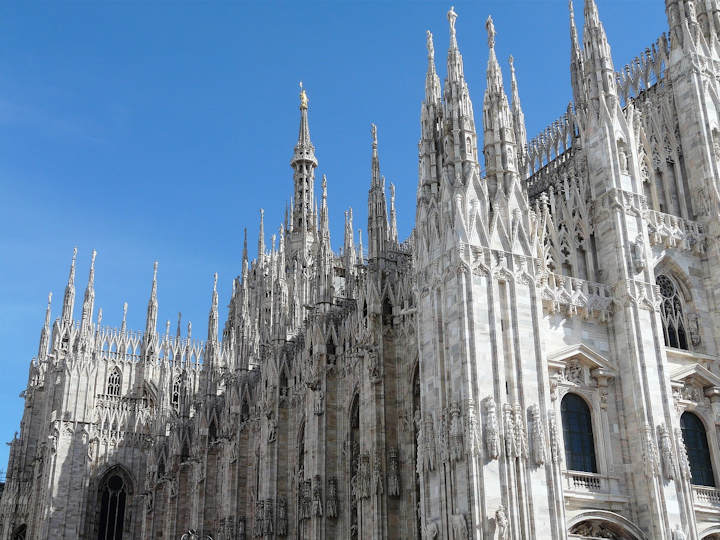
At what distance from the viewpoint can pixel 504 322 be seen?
27.1 m

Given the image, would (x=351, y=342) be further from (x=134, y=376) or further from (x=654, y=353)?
(x=134, y=376)

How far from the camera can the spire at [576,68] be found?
36.1 meters

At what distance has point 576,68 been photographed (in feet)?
123

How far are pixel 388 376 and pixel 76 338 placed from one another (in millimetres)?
39966

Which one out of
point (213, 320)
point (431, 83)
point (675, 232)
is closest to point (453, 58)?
point (431, 83)

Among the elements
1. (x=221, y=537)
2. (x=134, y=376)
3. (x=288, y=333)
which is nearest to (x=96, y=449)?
(x=134, y=376)

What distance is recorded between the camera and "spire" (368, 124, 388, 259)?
36.6 metres

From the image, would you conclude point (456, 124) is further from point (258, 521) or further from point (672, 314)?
point (258, 521)

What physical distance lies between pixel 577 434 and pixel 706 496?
481 cm

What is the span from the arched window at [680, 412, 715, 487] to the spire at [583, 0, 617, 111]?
11.4 m

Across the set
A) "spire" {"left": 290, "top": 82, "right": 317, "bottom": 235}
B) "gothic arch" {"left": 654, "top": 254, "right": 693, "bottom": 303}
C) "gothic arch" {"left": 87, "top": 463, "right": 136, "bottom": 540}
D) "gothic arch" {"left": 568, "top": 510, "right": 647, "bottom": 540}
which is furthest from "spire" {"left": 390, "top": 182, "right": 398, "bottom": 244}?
"spire" {"left": 290, "top": 82, "right": 317, "bottom": 235}

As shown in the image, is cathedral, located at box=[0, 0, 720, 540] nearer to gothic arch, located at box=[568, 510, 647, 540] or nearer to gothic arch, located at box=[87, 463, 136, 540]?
gothic arch, located at box=[568, 510, 647, 540]

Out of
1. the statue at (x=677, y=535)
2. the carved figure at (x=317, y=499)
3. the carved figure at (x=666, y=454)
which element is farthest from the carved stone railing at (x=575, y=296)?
the carved figure at (x=317, y=499)

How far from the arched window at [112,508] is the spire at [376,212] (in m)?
35.6
